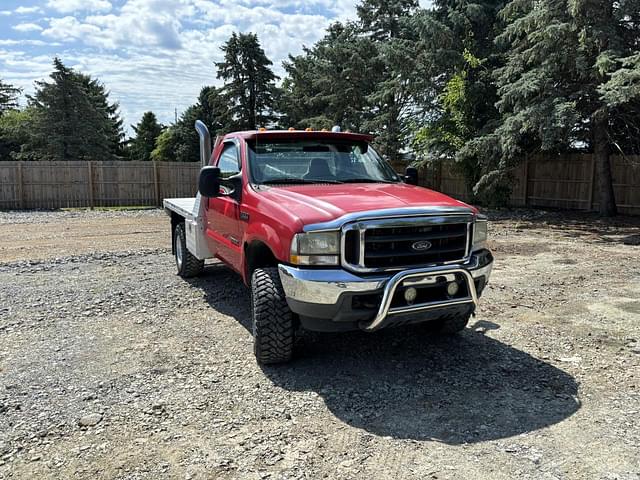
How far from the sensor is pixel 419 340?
519 cm

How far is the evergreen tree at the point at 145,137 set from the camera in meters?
59.1

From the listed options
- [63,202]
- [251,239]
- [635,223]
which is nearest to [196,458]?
[251,239]

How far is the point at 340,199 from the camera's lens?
4.25 meters

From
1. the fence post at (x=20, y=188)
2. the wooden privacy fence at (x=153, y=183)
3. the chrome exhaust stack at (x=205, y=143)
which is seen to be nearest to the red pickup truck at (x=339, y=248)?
the chrome exhaust stack at (x=205, y=143)

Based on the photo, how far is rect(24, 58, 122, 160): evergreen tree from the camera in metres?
30.1

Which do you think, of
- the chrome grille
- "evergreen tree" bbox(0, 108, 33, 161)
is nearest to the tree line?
"evergreen tree" bbox(0, 108, 33, 161)

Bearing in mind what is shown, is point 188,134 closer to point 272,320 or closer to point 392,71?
point 392,71

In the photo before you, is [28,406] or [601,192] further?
[601,192]

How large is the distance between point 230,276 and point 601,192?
1419cm

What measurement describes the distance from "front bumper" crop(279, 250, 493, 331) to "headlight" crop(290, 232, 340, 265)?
77 millimetres

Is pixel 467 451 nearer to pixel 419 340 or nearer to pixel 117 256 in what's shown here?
pixel 419 340

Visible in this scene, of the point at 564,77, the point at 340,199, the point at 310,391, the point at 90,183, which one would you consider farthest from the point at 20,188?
the point at 310,391

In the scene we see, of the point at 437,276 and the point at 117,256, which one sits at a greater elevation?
the point at 437,276

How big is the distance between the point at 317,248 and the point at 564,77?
15.1m
